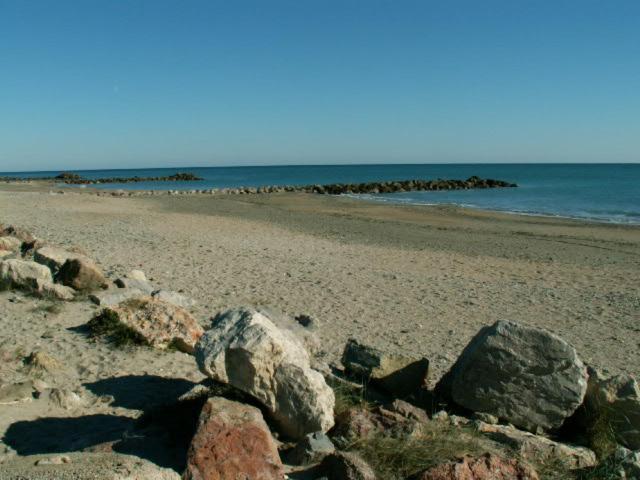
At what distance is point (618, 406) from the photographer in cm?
503

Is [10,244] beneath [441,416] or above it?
above

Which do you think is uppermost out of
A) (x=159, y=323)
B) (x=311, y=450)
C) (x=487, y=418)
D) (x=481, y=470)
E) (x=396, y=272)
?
(x=159, y=323)

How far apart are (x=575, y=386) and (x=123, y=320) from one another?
186 inches

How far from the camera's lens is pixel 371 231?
70.5ft

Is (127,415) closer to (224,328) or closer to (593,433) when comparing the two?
(224,328)

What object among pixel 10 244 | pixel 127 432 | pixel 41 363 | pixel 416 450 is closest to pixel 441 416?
pixel 416 450

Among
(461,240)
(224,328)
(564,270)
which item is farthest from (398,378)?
(461,240)

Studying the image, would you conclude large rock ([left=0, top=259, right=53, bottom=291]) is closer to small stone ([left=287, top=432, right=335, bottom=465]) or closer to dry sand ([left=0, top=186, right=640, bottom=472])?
dry sand ([left=0, top=186, right=640, bottom=472])

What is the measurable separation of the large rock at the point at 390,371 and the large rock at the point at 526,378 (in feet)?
2.10

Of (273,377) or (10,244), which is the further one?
(10,244)

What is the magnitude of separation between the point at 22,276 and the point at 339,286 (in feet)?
17.5

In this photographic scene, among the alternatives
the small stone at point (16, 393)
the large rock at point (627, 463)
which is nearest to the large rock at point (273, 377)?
the small stone at point (16, 393)

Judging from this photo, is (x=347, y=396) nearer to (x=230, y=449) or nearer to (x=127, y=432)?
(x=230, y=449)

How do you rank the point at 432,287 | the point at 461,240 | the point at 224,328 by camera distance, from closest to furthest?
1. the point at 224,328
2. the point at 432,287
3. the point at 461,240
